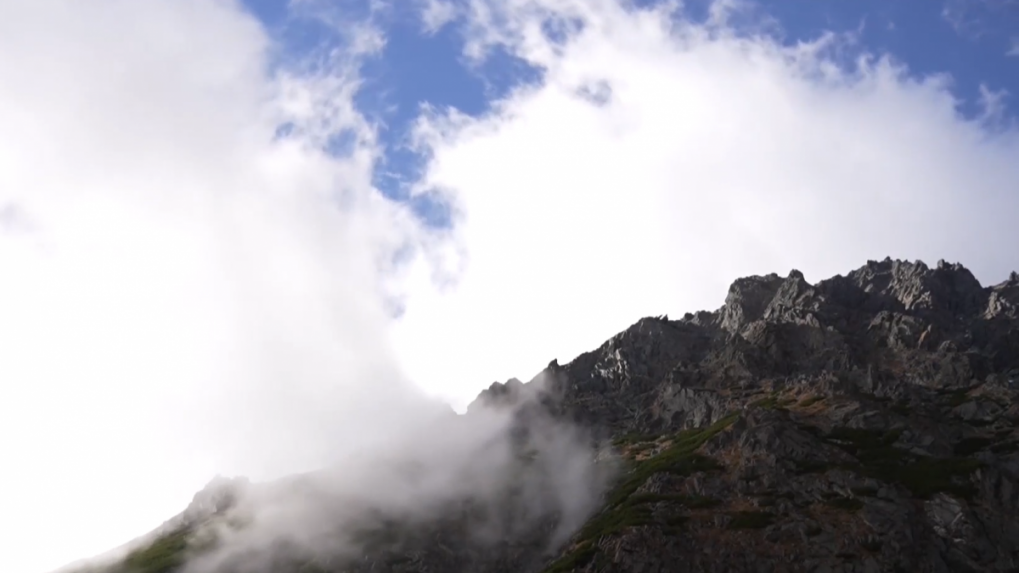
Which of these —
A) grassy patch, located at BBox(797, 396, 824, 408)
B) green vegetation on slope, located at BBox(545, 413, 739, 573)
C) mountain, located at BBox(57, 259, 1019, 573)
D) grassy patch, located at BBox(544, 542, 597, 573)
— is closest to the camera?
mountain, located at BBox(57, 259, 1019, 573)

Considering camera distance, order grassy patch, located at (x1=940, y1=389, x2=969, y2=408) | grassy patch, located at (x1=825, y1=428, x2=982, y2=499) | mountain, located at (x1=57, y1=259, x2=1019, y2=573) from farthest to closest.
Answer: grassy patch, located at (x1=940, y1=389, x2=969, y2=408)
grassy patch, located at (x1=825, y1=428, x2=982, y2=499)
mountain, located at (x1=57, y1=259, x2=1019, y2=573)

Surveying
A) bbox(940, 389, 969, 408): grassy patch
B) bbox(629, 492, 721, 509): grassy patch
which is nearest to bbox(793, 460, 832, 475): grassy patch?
bbox(629, 492, 721, 509): grassy patch

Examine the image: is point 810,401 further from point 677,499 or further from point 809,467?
point 677,499

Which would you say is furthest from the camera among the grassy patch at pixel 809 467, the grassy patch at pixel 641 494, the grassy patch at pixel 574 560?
the grassy patch at pixel 809 467

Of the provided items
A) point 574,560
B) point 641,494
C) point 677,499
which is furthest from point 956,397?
point 574,560

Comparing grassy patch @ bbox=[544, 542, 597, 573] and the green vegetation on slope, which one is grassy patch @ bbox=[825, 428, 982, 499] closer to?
the green vegetation on slope

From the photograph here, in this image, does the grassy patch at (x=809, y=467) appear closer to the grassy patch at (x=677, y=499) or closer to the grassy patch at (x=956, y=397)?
the grassy patch at (x=677, y=499)

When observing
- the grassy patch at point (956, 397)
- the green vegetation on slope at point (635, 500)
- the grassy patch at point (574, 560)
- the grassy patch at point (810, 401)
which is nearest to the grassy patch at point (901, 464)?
the grassy patch at point (810, 401)

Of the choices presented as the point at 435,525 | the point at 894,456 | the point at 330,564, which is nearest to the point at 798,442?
the point at 894,456

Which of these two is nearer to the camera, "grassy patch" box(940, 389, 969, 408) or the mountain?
the mountain

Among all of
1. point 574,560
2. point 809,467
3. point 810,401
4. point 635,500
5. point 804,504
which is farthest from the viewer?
point 810,401

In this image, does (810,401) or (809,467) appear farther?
(810,401)

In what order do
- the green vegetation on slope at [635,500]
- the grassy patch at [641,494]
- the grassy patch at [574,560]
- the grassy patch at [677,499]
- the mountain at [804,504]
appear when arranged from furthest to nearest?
the grassy patch at [641,494], the grassy patch at [677,499], the green vegetation on slope at [635,500], the grassy patch at [574,560], the mountain at [804,504]

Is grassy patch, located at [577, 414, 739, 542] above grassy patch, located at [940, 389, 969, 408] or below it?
above
